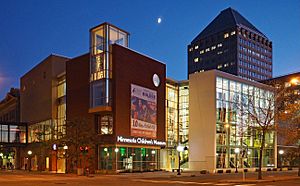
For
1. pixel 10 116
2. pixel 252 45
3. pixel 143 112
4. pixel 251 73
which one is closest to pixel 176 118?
pixel 143 112

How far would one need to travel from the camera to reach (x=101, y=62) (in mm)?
56875

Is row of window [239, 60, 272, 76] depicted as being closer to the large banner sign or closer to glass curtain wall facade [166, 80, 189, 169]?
glass curtain wall facade [166, 80, 189, 169]

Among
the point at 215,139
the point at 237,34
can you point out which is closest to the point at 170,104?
the point at 215,139

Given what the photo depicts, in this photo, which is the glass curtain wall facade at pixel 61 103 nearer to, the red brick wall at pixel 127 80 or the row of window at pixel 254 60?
the red brick wall at pixel 127 80

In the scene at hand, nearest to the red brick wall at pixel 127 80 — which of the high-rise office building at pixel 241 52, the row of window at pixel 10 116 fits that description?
the row of window at pixel 10 116

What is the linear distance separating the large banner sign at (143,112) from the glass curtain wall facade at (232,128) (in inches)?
423

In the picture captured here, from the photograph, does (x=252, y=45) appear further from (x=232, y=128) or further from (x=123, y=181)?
(x=123, y=181)

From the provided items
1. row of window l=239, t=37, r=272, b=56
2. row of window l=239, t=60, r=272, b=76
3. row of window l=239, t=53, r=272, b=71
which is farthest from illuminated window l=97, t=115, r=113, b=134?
row of window l=239, t=37, r=272, b=56

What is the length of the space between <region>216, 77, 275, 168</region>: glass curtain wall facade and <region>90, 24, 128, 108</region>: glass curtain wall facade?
62.3 ft

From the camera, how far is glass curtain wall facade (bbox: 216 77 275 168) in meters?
64.8

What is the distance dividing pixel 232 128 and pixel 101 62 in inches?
1003

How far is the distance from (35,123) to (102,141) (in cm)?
3036

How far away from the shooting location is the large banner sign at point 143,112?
5778 centimetres

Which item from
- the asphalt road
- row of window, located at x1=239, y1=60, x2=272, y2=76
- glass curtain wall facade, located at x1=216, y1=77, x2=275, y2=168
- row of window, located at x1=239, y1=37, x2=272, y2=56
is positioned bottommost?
the asphalt road
